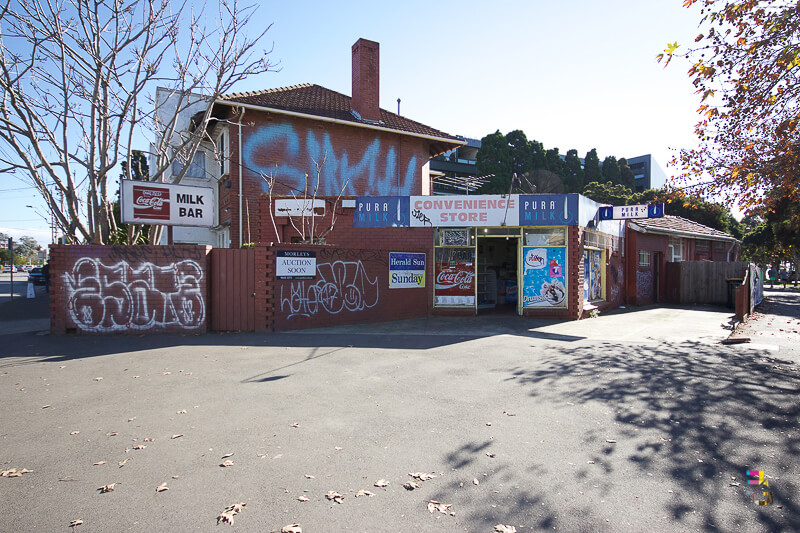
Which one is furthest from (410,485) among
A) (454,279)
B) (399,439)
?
(454,279)

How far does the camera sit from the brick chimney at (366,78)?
18.5m

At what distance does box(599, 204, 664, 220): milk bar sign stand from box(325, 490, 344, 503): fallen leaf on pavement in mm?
13040

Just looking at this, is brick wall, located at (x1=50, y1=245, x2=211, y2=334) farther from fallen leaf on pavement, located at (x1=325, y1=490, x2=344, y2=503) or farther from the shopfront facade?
fallen leaf on pavement, located at (x1=325, y1=490, x2=344, y2=503)

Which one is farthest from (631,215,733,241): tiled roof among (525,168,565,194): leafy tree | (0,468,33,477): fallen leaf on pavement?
(0,468,33,477): fallen leaf on pavement

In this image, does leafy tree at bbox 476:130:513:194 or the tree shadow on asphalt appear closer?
the tree shadow on asphalt

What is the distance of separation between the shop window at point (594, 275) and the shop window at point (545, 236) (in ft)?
3.82

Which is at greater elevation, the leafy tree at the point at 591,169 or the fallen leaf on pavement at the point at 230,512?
the leafy tree at the point at 591,169

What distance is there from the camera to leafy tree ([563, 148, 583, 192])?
4531 cm

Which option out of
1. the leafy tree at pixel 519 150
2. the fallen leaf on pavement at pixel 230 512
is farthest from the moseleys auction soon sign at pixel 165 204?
the leafy tree at pixel 519 150

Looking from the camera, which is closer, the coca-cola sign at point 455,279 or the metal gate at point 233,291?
the metal gate at point 233,291

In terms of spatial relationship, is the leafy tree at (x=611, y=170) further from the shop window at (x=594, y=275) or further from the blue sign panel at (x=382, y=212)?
the blue sign panel at (x=382, y=212)

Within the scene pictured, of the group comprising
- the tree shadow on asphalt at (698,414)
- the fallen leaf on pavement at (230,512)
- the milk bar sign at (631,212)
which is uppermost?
the milk bar sign at (631,212)

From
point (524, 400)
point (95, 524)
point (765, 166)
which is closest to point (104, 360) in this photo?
point (95, 524)

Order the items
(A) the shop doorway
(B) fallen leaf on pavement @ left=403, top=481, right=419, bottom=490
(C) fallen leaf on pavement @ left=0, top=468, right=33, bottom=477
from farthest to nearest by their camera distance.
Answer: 1. (A) the shop doorway
2. (C) fallen leaf on pavement @ left=0, top=468, right=33, bottom=477
3. (B) fallen leaf on pavement @ left=403, top=481, right=419, bottom=490
